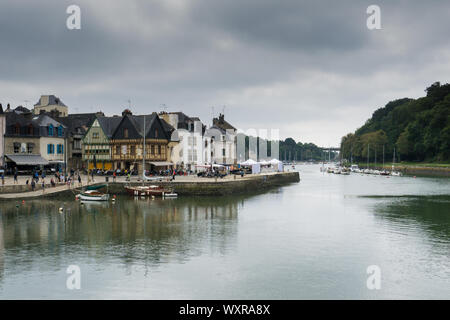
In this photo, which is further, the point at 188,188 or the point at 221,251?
the point at 188,188

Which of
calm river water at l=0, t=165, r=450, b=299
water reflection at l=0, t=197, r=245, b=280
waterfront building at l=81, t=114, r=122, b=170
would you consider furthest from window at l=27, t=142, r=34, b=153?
calm river water at l=0, t=165, r=450, b=299

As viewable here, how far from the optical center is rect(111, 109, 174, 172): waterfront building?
7038 centimetres

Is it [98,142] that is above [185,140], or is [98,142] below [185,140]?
below

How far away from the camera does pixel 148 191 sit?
54.9m

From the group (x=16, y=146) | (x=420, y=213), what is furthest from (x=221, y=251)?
(x=16, y=146)

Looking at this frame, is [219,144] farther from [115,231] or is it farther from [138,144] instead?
[115,231]

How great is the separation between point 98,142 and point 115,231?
143 feet

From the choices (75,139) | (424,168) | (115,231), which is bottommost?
(115,231)

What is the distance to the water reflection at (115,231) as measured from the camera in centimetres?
2498

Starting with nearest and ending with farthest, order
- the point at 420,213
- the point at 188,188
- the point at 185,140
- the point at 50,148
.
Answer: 1. the point at 420,213
2. the point at 188,188
3. the point at 50,148
4. the point at 185,140

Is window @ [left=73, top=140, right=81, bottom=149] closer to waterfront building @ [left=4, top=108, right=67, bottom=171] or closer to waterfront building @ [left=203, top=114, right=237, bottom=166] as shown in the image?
waterfront building @ [left=4, top=108, right=67, bottom=171]

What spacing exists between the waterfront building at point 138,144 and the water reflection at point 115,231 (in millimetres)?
21328

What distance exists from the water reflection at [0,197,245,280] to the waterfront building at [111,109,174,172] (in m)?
21.3

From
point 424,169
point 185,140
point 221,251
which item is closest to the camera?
point 221,251
